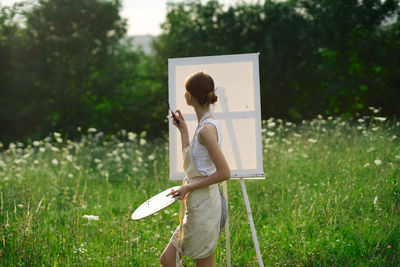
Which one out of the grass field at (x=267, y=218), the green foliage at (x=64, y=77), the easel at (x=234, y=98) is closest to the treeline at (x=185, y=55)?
the green foliage at (x=64, y=77)

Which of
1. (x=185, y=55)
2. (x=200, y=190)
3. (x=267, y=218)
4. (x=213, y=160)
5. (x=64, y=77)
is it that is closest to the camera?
(x=213, y=160)

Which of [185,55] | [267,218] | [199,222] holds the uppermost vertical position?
[185,55]

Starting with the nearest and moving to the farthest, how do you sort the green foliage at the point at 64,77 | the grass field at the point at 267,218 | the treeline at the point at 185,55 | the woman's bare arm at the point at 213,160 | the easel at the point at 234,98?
the woman's bare arm at the point at 213,160
the easel at the point at 234,98
the grass field at the point at 267,218
the treeline at the point at 185,55
the green foliage at the point at 64,77

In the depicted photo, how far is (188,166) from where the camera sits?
7.34 ft

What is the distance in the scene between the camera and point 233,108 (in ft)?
9.54

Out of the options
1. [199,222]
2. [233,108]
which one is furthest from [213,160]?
[233,108]

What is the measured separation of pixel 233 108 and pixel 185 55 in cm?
1104

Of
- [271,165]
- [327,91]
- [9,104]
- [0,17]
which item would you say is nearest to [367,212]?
[271,165]

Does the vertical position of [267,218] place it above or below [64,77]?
below

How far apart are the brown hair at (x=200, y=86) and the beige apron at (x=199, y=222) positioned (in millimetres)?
299

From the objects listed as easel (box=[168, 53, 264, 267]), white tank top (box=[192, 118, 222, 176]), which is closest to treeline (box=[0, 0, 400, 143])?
easel (box=[168, 53, 264, 267])

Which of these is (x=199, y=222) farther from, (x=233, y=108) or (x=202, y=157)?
(x=233, y=108)

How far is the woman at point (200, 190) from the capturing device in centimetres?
212

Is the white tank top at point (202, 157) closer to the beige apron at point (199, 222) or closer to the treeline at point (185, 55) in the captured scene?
the beige apron at point (199, 222)
